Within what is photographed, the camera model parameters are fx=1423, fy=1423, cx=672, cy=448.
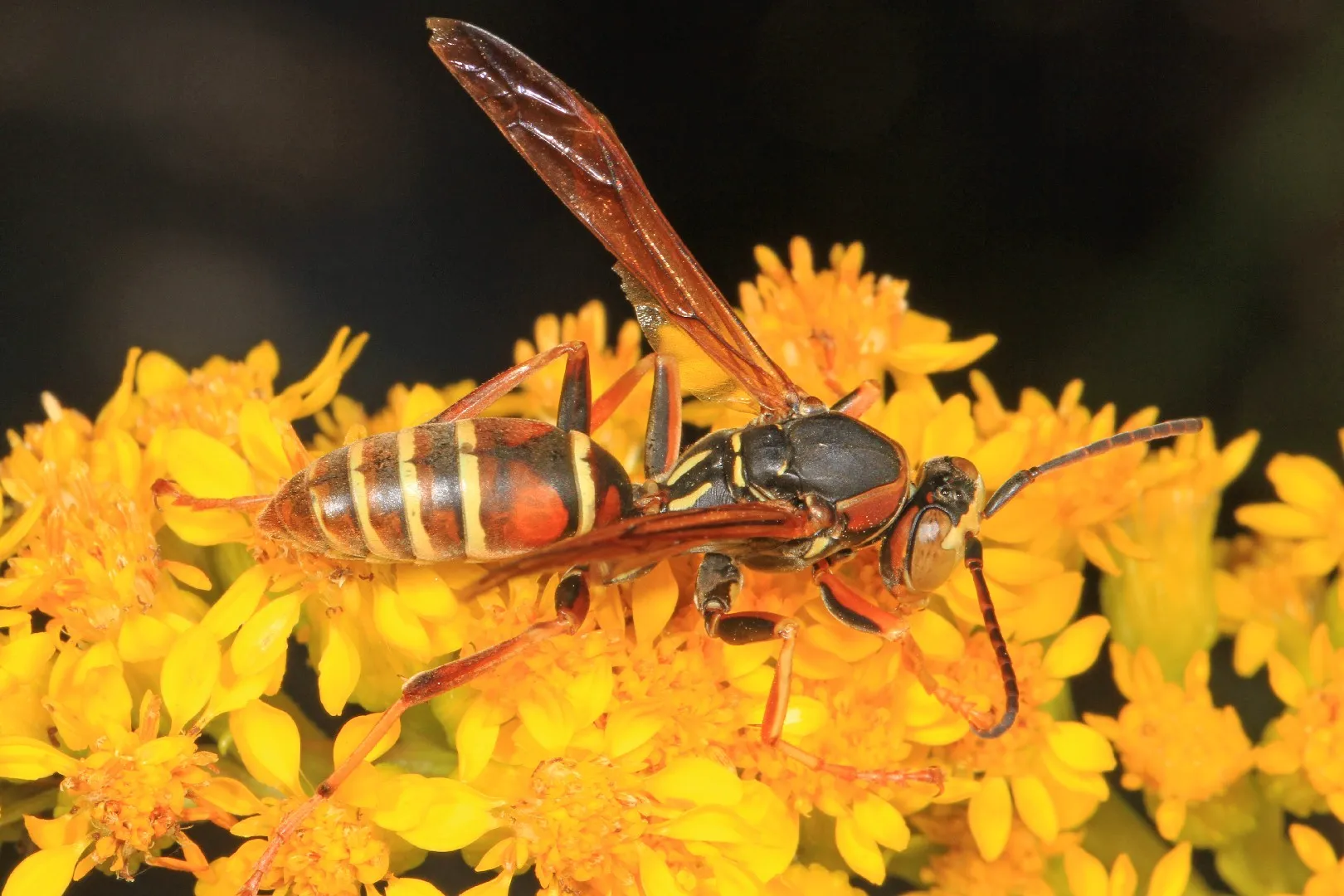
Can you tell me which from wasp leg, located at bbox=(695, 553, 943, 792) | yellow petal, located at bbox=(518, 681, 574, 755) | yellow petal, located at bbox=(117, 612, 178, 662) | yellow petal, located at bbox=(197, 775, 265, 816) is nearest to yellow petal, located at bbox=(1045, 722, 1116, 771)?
wasp leg, located at bbox=(695, 553, 943, 792)

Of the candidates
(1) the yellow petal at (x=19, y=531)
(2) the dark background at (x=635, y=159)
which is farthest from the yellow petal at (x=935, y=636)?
(2) the dark background at (x=635, y=159)

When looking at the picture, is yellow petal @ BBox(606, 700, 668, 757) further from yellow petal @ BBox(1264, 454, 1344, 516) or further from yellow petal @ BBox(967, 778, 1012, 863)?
yellow petal @ BBox(1264, 454, 1344, 516)

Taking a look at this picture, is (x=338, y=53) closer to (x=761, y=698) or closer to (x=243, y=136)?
(x=243, y=136)

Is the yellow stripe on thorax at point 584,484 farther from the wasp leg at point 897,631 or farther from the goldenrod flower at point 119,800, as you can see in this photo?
the goldenrod flower at point 119,800

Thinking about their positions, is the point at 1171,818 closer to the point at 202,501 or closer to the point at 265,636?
the point at 265,636

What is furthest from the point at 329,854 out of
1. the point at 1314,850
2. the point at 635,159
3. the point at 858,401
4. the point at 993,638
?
the point at 635,159

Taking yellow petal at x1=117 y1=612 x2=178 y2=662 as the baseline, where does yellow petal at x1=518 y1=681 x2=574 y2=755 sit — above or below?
below

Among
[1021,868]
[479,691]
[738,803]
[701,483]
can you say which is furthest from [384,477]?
[1021,868]
